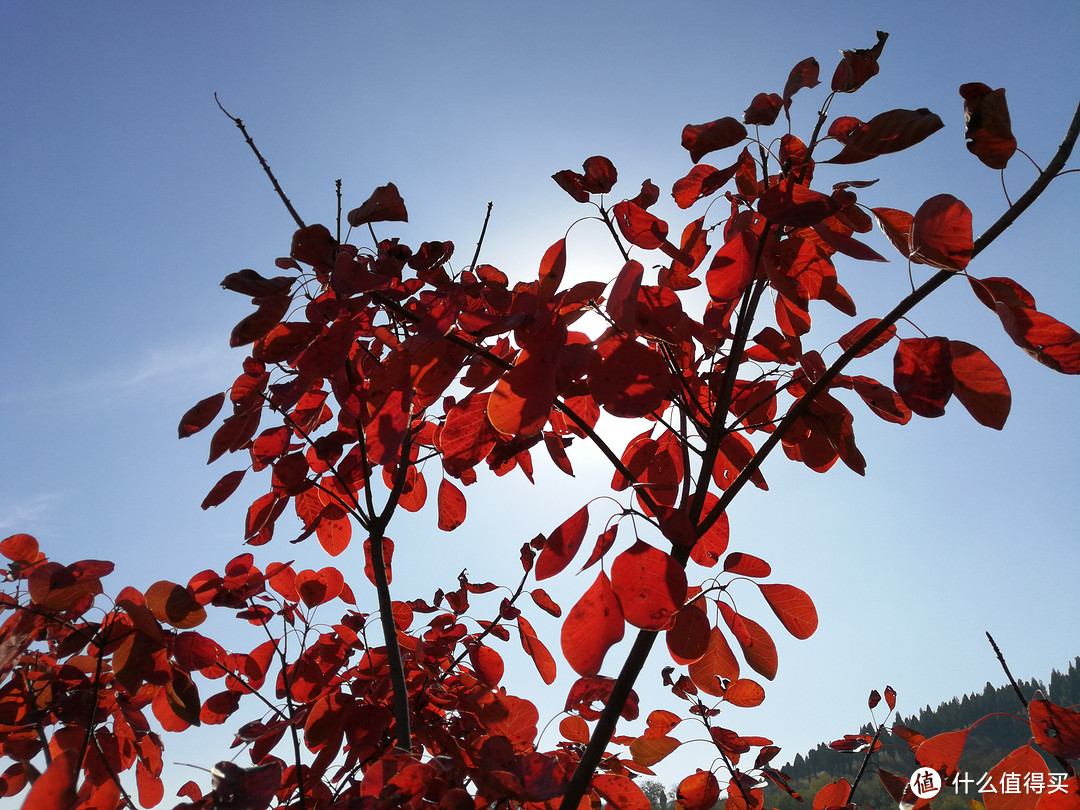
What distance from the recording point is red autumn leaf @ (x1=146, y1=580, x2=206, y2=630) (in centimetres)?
110

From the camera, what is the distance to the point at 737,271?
101cm

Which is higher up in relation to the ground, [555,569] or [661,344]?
[661,344]

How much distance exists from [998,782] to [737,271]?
0.96m

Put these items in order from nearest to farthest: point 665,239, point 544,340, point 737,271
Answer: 1. point 544,340
2. point 737,271
3. point 665,239

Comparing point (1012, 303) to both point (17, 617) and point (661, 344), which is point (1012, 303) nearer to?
point (661, 344)

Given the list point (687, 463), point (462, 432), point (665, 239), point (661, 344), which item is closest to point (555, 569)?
point (462, 432)

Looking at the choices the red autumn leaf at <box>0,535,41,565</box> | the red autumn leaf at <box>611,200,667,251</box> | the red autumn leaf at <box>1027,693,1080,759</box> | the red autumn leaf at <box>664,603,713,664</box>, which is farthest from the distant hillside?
the red autumn leaf at <box>0,535,41,565</box>

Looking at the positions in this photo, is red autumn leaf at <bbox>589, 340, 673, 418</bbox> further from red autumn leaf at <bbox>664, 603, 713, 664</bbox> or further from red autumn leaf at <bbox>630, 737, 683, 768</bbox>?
red autumn leaf at <bbox>630, 737, 683, 768</bbox>

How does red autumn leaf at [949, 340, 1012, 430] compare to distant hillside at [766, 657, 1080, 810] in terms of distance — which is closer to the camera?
red autumn leaf at [949, 340, 1012, 430]

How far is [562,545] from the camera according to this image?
0.94 m

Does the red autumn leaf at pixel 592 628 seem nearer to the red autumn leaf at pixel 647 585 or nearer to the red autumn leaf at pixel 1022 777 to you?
the red autumn leaf at pixel 647 585

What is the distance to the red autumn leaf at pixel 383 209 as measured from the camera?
1028mm

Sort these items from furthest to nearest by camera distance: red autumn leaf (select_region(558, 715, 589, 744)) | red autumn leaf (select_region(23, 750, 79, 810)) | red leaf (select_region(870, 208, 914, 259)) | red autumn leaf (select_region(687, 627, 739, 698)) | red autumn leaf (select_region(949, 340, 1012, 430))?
1. red autumn leaf (select_region(558, 715, 589, 744))
2. red autumn leaf (select_region(687, 627, 739, 698))
3. red leaf (select_region(870, 208, 914, 259))
4. red autumn leaf (select_region(949, 340, 1012, 430))
5. red autumn leaf (select_region(23, 750, 79, 810))

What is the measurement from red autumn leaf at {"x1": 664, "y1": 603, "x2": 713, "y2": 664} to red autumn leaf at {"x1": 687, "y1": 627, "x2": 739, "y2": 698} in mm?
58
